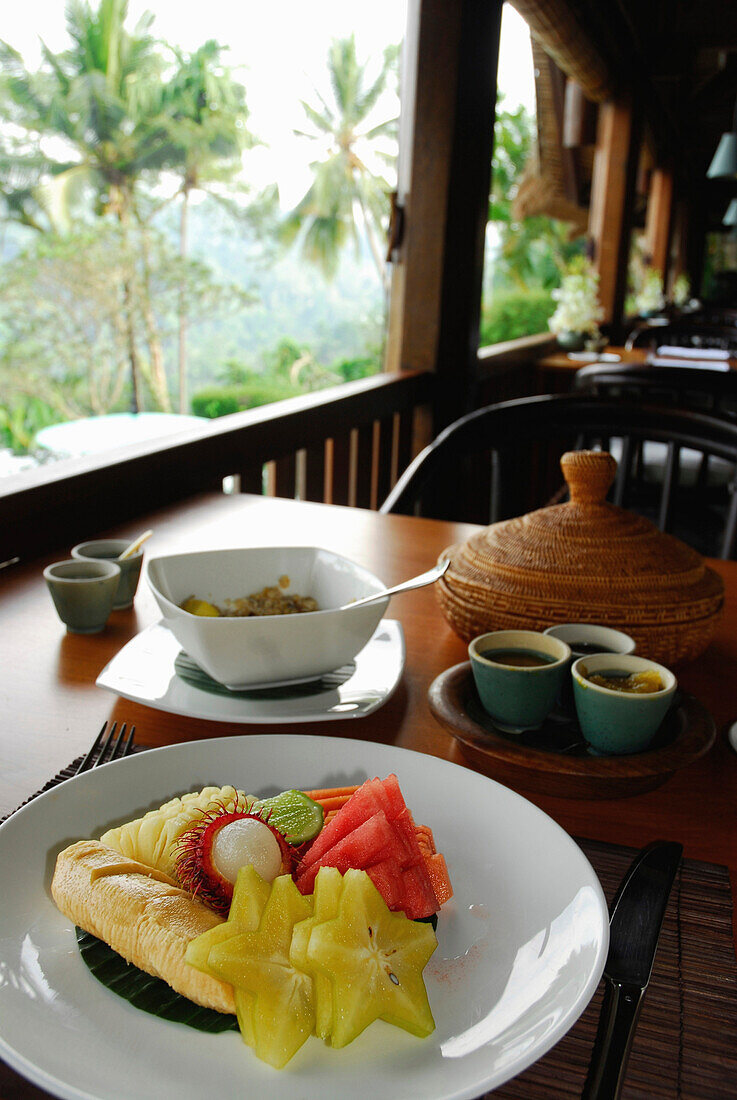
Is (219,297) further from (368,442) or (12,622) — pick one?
(12,622)

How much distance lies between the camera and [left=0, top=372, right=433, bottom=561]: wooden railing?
138 centimetres

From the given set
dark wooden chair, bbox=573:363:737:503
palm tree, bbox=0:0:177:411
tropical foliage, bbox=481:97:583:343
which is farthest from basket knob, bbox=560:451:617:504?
tropical foliage, bbox=481:97:583:343

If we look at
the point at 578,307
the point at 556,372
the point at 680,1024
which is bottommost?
the point at 680,1024

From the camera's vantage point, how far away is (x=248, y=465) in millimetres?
2010

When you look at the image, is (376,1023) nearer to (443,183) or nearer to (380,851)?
(380,851)

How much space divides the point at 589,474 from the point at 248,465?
1.15m

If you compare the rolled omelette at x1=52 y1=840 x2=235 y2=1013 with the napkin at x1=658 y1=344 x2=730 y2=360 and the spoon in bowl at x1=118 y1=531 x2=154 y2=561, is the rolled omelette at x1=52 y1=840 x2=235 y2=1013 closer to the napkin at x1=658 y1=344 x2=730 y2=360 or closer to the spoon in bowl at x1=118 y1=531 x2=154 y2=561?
the spoon in bowl at x1=118 y1=531 x2=154 y2=561

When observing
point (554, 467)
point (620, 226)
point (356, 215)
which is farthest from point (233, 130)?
point (554, 467)

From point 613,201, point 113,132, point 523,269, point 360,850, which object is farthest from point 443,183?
point 523,269

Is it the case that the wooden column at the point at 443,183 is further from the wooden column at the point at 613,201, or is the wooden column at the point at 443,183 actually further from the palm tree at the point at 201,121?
the palm tree at the point at 201,121

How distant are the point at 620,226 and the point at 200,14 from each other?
62.1 ft

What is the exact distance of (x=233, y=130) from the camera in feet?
60.3

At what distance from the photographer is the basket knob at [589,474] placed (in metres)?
0.99

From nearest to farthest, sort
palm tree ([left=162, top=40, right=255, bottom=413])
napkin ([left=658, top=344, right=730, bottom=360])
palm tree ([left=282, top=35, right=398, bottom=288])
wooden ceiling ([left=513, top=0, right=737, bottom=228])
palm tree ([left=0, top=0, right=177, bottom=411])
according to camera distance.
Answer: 1. wooden ceiling ([left=513, top=0, right=737, bottom=228])
2. napkin ([left=658, top=344, right=730, bottom=360])
3. palm tree ([left=0, top=0, right=177, bottom=411])
4. palm tree ([left=162, top=40, right=255, bottom=413])
5. palm tree ([left=282, top=35, right=398, bottom=288])
